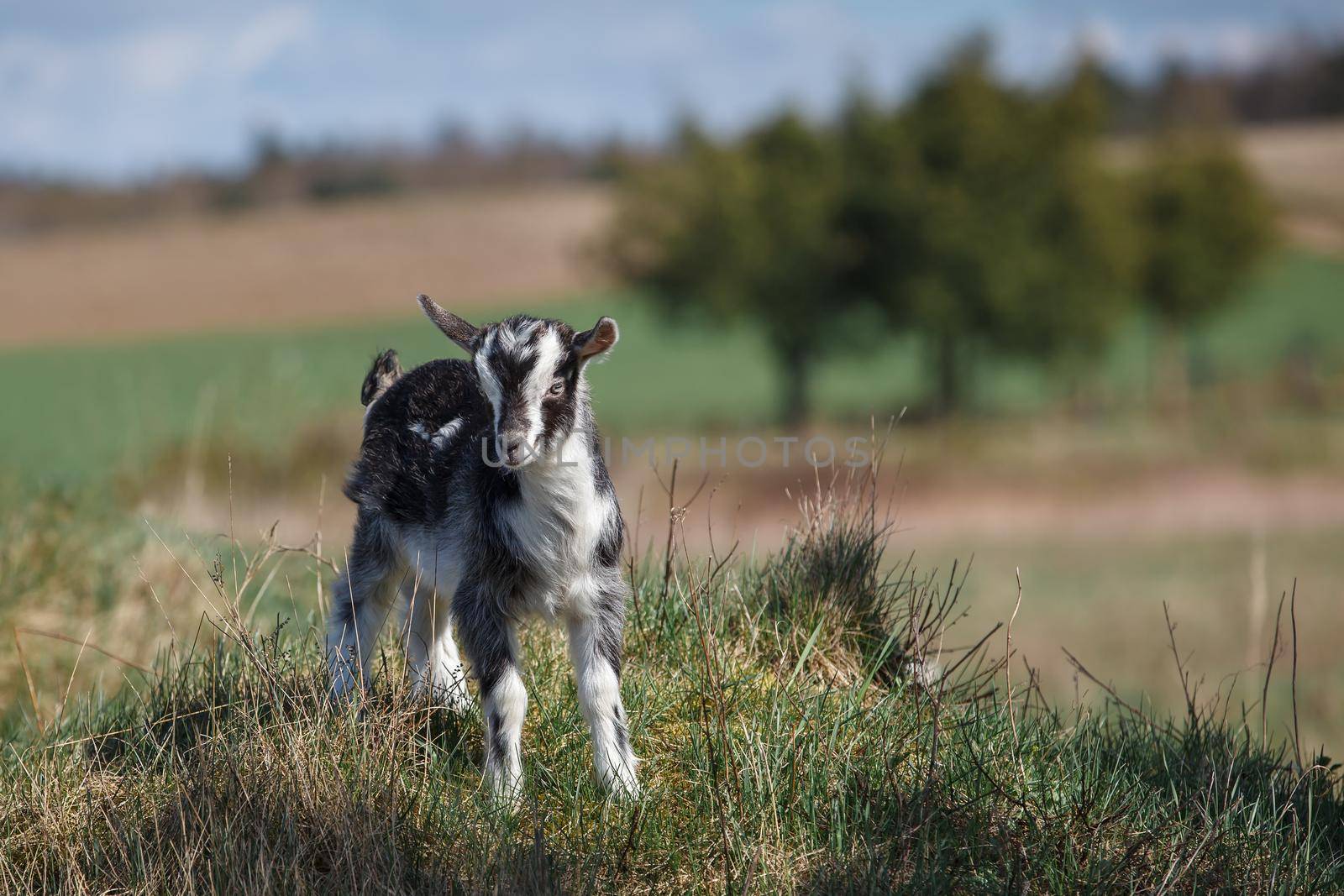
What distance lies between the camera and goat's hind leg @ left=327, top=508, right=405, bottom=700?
5.72 metres

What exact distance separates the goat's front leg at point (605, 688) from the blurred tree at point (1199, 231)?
46.7 metres

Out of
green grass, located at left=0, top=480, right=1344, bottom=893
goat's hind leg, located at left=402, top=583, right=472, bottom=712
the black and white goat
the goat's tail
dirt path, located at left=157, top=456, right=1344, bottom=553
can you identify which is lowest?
dirt path, located at left=157, top=456, right=1344, bottom=553

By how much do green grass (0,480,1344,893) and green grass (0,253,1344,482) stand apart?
25330 millimetres

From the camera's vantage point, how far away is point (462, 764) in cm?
487

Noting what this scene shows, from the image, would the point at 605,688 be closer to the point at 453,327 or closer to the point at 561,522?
the point at 561,522

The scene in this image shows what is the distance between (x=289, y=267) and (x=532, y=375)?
74773mm

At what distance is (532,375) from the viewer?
14.0ft

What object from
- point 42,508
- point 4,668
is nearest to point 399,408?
point 4,668

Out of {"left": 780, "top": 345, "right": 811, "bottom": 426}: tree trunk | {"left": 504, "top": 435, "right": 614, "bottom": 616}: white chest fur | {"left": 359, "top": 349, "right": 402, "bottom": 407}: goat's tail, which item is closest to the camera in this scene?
{"left": 504, "top": 435, "right": 614, "bottom": 616}: white chest fur

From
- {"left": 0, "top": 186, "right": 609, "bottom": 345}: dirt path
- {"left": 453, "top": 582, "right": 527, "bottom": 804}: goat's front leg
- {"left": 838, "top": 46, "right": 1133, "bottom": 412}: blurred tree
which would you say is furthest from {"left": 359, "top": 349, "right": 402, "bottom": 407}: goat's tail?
{"left": 0, "top": 186, "right": 609, "bottom": 345}: dirt path

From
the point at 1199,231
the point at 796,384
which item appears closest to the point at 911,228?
the point at 796,384

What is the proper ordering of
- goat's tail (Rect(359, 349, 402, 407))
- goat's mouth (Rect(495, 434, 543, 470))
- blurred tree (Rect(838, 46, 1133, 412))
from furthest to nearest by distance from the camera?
1. blurred tree (Rect(838, 46, 1133, 412))
2. goat's tail (Rect(359, 349, 402, 407))
3. goat's mouth (Rect(495, 434, 543, 470))

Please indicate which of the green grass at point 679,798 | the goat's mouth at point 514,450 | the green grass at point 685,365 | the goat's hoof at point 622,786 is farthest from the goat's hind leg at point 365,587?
Result: the green grass at point 685,365

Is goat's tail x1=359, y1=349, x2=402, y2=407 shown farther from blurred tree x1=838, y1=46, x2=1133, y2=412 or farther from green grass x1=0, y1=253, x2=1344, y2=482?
blurred tree x1=838, y1=46, x2=1133, y2=412
